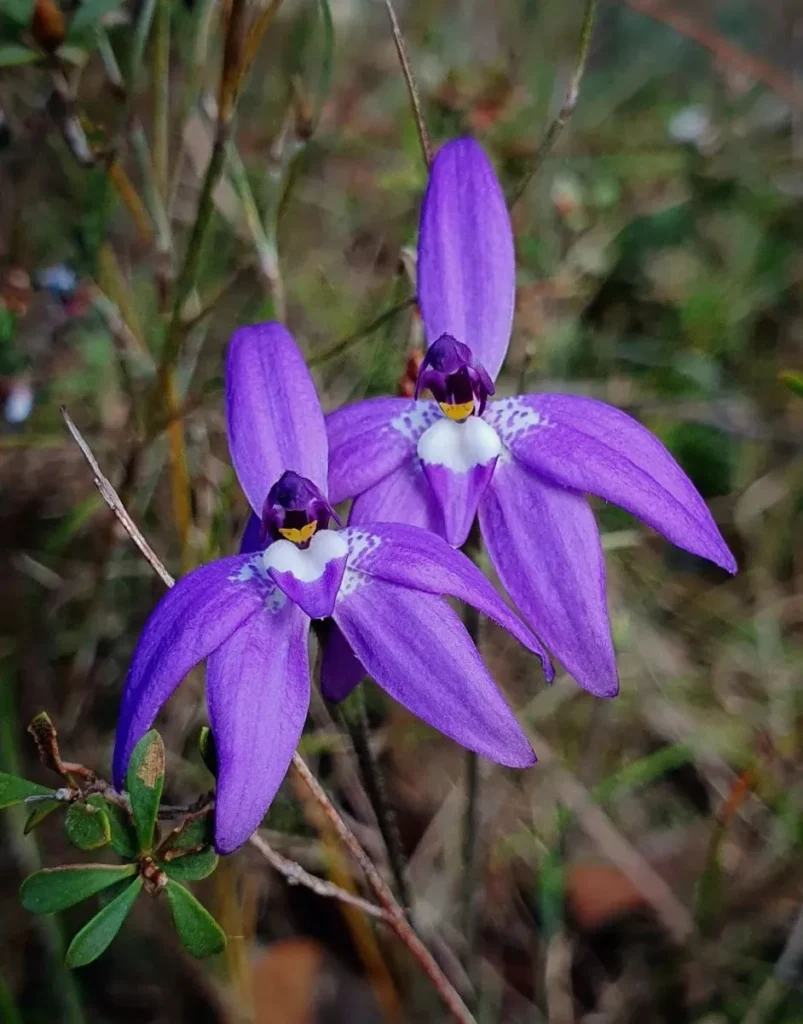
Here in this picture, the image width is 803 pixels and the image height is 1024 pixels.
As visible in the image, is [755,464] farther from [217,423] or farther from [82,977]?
[82,977]

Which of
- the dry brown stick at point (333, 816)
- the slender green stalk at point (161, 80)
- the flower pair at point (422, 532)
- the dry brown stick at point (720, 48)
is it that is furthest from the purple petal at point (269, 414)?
the dry brown stick at point (720, 48)

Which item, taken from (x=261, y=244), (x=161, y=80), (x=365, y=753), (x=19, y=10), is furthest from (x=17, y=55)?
(x=365, y=753)

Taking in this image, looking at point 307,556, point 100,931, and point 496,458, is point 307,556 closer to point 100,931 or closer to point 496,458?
point 496,458

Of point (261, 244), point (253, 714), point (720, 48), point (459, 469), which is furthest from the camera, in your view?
point (720, 48)

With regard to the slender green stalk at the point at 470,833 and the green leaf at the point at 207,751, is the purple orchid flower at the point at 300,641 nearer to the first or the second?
the green leaf at the point at 207,751

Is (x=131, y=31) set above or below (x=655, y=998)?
above

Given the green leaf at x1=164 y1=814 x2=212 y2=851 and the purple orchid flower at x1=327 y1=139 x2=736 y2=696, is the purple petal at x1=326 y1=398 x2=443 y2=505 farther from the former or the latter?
the green leaf at x1=164 y1=814 x2=212 y2=851

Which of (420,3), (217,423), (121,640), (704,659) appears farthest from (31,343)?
(420,3)
